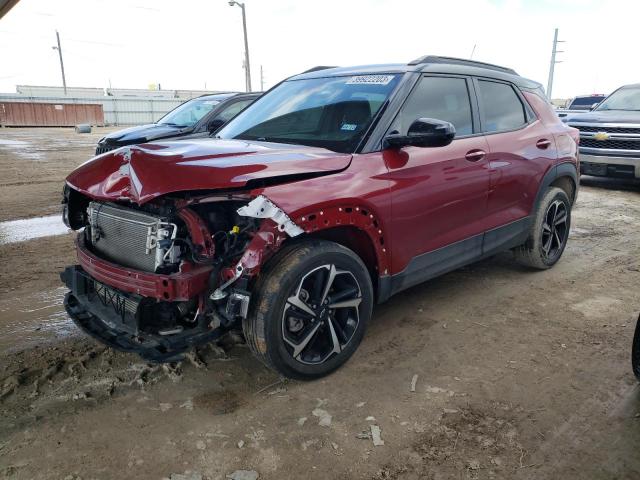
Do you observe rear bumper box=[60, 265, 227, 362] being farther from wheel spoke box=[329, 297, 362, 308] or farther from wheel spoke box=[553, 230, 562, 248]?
wheel spoke box=[553, 230, 562, 248]

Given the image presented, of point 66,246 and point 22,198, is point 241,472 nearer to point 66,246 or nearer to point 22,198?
point 66,246

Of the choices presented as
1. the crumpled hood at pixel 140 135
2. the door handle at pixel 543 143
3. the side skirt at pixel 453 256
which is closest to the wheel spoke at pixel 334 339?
the side skirt at pixel 453 256

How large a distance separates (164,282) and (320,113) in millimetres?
1744

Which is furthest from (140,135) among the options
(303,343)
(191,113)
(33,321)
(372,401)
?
(372,401)

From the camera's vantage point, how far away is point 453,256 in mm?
3840

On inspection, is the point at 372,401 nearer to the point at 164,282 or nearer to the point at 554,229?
the point at 164,282

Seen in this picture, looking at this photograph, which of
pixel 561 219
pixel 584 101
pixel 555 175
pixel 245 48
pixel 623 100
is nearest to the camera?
pixel 555 175

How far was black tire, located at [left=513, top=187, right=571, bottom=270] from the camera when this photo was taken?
472 centimetres

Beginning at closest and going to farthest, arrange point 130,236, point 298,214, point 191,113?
point 298,214, point 130,236, point 191,113

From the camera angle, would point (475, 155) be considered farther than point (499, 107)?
No

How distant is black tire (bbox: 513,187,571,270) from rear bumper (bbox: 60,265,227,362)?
3.26m

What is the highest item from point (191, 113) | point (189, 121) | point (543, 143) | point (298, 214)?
point (191, 113)

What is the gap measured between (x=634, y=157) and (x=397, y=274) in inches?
300

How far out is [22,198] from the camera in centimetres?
870
